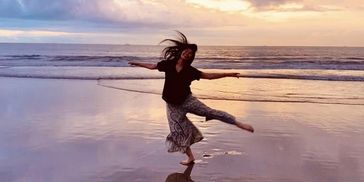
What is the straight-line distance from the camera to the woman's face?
266 inches

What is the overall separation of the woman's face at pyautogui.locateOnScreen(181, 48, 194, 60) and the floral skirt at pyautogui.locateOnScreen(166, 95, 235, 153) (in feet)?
1.89

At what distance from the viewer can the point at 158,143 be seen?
859 centimetres

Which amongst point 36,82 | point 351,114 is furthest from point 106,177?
point 36,82

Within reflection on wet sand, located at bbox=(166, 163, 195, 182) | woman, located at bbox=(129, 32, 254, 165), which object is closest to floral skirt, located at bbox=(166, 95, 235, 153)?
woman, located at bbox=(129, 32, 254, 165)

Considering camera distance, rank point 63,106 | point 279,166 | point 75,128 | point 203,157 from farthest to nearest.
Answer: point 63,106
point 75,128
point 203,157
point 279,166

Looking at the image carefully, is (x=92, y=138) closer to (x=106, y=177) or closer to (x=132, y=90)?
(x=106, y=177)

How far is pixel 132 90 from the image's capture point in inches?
676

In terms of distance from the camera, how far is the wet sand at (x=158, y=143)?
264 inches

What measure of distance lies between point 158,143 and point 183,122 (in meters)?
1.51

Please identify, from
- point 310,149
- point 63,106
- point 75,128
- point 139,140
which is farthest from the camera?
point 63,106

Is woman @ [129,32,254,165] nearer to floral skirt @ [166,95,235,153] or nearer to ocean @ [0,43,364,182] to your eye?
floral skirt @ [166,95,235,153]

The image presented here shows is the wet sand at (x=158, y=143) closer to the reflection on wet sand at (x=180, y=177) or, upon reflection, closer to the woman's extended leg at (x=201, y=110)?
the reflection on wet sand at (x=180, y=177)

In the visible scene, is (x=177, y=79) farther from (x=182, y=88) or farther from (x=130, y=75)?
(x=130, y=75)

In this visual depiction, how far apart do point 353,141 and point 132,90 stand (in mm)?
9554
